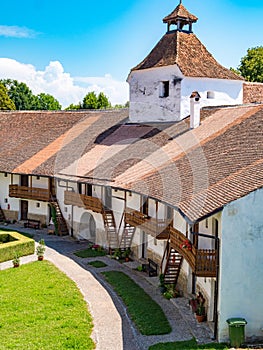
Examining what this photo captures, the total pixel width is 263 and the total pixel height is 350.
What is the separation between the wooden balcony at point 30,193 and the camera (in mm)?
34531

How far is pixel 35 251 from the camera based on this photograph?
28.8m

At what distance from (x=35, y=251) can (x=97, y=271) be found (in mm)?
5317

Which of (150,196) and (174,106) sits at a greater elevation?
(174,106)

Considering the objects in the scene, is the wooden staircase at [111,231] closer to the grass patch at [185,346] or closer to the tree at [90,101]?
the grass patch at [185,346]

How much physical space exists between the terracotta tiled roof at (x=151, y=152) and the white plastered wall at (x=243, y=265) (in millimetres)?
659

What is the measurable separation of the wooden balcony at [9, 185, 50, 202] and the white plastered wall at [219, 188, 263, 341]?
2038 centimetres

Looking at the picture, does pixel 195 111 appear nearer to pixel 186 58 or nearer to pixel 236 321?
pixel 186 58

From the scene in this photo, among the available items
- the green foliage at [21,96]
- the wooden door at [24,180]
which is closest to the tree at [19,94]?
the green foliage at [21,96]

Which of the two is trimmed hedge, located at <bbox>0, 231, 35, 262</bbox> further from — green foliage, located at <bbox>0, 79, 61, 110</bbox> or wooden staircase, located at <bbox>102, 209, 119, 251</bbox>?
green foliage, located at <bbox>0, 79, 61, 110</bbox>

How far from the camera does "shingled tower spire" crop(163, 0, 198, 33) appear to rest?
114ft

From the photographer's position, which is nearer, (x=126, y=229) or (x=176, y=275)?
(x=176, y=275)

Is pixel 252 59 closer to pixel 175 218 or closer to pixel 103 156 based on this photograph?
pixel 103 156

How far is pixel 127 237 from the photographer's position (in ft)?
91.9

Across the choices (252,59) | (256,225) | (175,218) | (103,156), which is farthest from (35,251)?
(252,59)
